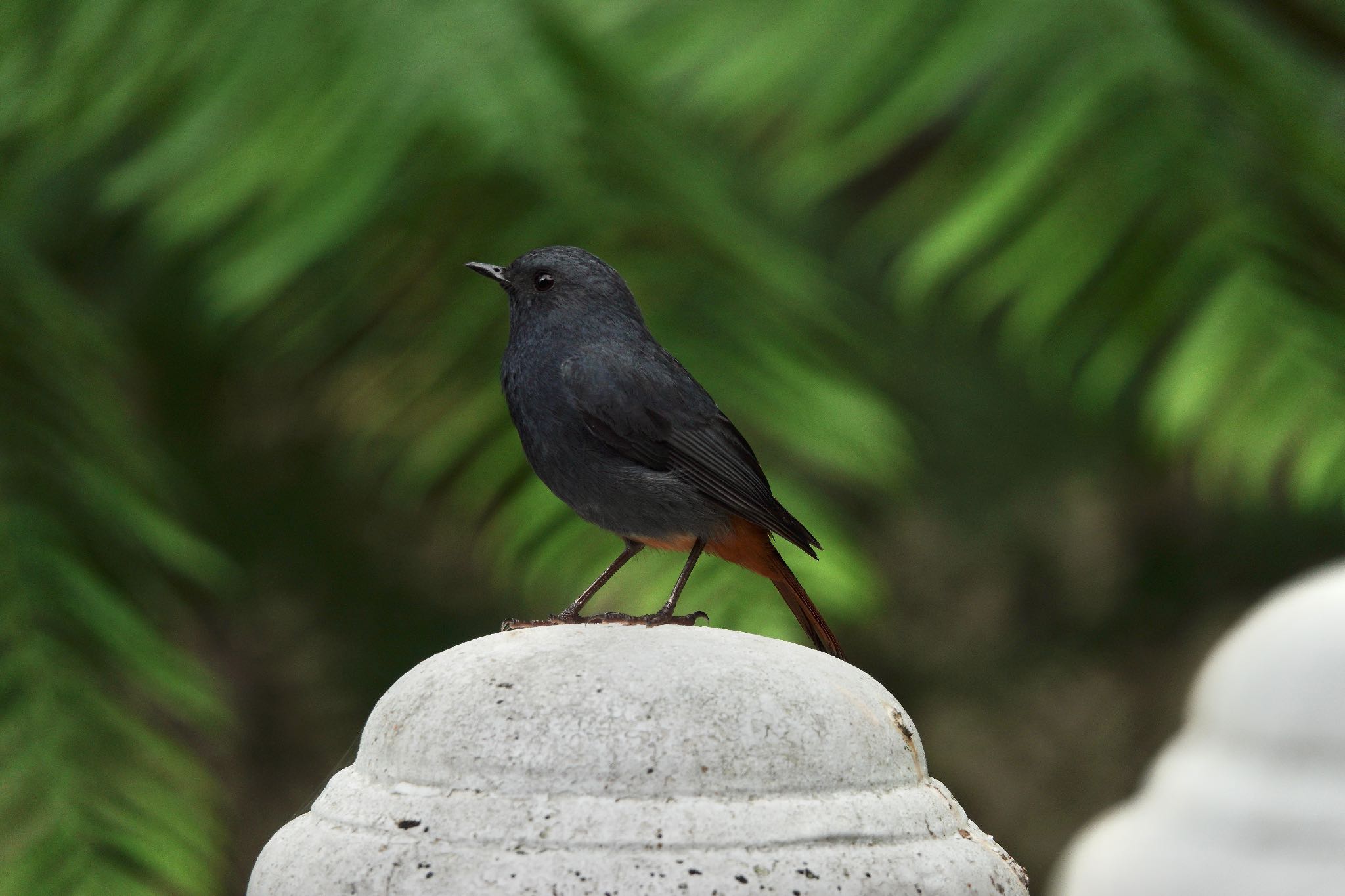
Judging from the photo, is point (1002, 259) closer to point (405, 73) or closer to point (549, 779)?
point (405, 73)

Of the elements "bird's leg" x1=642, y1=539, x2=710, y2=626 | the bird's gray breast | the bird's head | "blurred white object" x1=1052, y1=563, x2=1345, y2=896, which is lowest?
"blurred white object" x1=1052, y1=563, x2=1345, y2=896

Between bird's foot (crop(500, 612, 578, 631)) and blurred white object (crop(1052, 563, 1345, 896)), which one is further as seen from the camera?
blurred white object (crop(1052, 563, 1345, 896))

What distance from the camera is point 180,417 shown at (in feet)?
14.0

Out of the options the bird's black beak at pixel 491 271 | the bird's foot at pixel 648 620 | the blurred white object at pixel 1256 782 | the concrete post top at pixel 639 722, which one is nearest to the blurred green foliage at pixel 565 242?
the blurred white object at pixel 1256 782

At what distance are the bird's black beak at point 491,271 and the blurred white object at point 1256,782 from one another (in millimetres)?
1962

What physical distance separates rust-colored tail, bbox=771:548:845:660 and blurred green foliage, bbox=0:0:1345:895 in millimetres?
665

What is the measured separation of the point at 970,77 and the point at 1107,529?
3674 mm

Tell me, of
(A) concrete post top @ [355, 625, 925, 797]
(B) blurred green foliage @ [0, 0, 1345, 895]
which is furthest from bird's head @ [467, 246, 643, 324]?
(B) blurred green foliage @ [0, 0, 1345, 895]

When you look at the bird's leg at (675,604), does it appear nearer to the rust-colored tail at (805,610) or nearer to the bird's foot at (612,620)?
the bird's foot at (612,620)

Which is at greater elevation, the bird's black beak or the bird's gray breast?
the bird's black beak

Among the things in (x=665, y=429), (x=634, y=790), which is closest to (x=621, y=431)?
(x=665, y=429)

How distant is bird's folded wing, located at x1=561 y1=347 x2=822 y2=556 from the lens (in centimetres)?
211

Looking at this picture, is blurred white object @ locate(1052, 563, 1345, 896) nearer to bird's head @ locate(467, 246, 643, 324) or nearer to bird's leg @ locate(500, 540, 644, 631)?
bird's leg @ locate(500, 540, 644, 631)

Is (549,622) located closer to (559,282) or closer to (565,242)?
(559,282)
